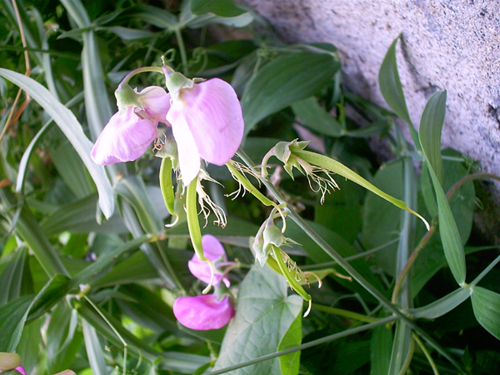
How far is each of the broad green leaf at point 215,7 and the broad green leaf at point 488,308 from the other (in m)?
0.44

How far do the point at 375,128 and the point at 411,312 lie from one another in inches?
11.8

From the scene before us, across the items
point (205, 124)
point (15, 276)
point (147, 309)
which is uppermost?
point (205, 124)

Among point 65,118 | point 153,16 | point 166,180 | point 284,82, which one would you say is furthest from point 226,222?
point 153,16

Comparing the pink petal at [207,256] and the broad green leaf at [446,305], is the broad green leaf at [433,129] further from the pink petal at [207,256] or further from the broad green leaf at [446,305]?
the pink petal at [207,256]

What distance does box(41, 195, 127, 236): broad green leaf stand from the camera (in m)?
0.61

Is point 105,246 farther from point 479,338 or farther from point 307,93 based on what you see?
point 479,338

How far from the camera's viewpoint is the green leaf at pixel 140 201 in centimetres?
51

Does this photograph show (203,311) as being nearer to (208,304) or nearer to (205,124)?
(208,304)

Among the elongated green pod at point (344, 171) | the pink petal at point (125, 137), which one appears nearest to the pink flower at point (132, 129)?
the pink petal at point (125, 137)

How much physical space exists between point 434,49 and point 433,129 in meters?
0.14

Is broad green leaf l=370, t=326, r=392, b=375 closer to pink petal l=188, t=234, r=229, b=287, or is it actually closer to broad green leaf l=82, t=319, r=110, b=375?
pink petal l=188, t=234, r=229, b=287

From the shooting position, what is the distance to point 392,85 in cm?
45

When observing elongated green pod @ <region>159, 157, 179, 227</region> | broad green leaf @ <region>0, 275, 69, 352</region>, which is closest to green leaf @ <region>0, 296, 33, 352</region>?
broad green leaf @ <region>0, 275, 69, 352</region>

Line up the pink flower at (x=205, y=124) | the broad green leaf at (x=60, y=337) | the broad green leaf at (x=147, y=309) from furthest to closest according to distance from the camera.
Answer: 1. the broad green leaf at (x=147, y=309)
2. the broad green leaf at (x=60, y=337)
3. the pink flower at (x=205, y=124)
